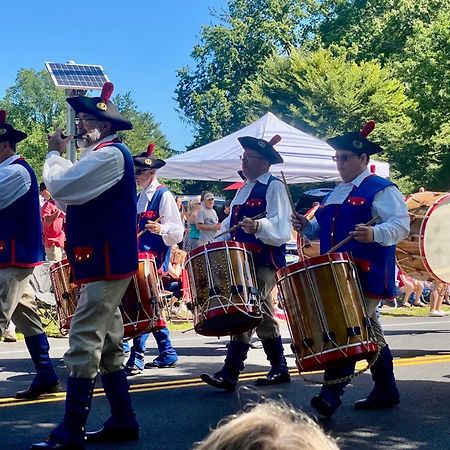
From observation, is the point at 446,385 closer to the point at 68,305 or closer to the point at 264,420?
the point at 68,305

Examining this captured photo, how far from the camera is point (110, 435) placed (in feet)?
17.5

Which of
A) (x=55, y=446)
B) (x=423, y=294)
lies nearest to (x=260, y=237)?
(x=55, y=446)

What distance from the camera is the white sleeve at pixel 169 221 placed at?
7910 millimetres

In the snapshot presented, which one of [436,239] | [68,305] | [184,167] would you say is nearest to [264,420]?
[68,305]

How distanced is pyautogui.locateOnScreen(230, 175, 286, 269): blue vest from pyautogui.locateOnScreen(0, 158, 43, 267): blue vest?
5.26ft

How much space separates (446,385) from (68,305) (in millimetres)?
3209

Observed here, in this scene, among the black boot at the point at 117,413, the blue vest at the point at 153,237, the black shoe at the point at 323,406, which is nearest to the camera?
the black boot at the point at 117,413

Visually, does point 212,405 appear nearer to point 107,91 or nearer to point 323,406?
point 323,406

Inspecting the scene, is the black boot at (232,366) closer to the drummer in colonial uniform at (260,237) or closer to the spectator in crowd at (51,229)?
the drummer in colonial uniform at (260,237)

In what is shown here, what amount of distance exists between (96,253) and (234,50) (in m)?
56.3

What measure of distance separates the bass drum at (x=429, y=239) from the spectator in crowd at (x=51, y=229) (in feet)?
19.2

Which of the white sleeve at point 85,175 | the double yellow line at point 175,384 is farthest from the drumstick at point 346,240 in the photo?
the white sleeve at point 85,175

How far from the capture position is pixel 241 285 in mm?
6336

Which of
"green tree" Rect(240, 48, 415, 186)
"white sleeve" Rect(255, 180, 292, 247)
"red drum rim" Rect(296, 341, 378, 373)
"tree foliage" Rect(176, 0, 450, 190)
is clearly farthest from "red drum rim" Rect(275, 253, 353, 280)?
"green tree" Rect(240, 48, 415, 186)
